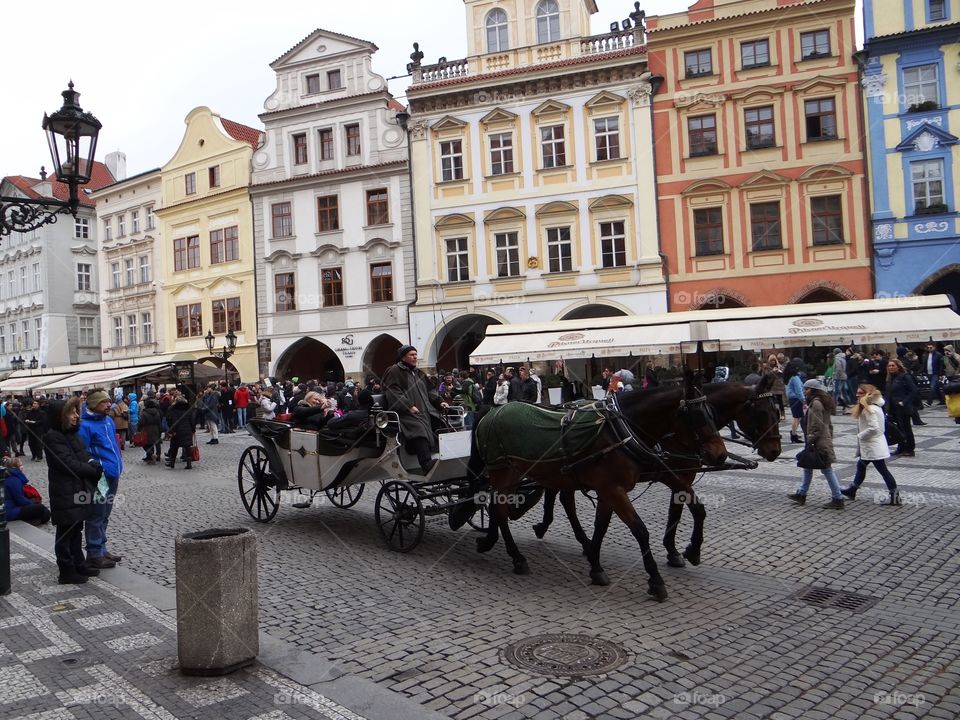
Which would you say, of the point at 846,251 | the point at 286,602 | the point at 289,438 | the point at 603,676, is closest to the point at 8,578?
the point at 286,602

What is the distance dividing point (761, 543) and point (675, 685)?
11.7ft

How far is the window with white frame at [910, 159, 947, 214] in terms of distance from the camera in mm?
25766

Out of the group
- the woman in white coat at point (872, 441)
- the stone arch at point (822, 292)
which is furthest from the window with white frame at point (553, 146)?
the woman in white coat at point (872, 441)

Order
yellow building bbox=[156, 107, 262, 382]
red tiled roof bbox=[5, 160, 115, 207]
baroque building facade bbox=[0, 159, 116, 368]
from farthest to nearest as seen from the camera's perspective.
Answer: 1. red tiled roof bbox=[5, 160, 115, 207]
2. baroque building facade bbox=[0, 159, 116, 368]
3. yellow building bbox=[156, 107, 262, 382]

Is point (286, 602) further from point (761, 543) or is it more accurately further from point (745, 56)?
point (745, 56)

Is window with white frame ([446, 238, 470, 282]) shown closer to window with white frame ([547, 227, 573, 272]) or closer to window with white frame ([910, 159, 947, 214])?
window with white frame ([547, 227, 573, 272])

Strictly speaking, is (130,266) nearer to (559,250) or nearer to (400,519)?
(559,250)

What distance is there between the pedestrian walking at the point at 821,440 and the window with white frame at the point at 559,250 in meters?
19.9

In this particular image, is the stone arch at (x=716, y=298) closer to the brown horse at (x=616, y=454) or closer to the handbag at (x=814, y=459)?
the handbag at (x=814, y=459)

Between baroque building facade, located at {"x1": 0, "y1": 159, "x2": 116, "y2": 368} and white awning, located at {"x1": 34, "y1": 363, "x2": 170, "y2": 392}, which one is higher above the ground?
baroque building facade, located at {"x1": 0, "y1": 159, "x2": 116, "y2": 368}

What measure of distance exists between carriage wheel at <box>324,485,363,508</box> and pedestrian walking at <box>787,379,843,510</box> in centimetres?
555

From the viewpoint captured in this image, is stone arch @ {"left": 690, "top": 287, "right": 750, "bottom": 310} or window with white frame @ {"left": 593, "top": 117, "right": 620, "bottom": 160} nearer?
stone arch @ {"left": 690, "top": 287, "right": 750, "bottom": 310}

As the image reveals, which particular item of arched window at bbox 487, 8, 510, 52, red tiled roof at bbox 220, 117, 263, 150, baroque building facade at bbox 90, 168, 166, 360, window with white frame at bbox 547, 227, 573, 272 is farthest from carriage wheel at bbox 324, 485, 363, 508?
baroque building facade at bbox 90, 168, 166, 360

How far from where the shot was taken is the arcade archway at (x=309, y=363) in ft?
110
